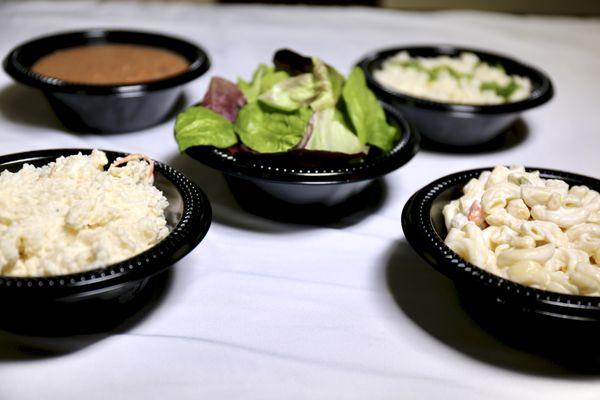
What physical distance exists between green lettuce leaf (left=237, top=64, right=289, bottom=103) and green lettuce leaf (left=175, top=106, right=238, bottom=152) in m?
0.15

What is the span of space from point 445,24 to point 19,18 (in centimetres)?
172

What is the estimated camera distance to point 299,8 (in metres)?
2.98

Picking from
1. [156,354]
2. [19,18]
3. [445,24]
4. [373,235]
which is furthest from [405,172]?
[19,18]

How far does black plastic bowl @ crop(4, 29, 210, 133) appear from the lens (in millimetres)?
1684

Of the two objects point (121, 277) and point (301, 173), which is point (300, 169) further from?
point (121, 277)

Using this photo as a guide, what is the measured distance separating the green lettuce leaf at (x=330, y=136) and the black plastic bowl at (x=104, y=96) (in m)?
0.50

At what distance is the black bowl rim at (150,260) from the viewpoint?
96 cm

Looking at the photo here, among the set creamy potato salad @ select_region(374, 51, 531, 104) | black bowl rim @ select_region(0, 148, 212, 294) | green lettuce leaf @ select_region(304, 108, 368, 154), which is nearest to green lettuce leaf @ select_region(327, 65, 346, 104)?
green lettuce leaf @ select_region(304, 108, 368, 154)

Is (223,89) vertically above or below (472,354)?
above

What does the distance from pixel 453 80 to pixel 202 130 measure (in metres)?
0.88

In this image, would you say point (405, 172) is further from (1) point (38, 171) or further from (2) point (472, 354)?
(1) point (38, 171)

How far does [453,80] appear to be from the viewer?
1989mm

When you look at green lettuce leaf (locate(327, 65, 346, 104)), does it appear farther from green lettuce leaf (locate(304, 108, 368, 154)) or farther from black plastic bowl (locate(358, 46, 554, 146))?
black plastic bowl (locate(358, 46, 554, 146))

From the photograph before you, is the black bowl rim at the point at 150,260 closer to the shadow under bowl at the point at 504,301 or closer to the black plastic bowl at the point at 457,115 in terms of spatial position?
the shadow under bowl at the point at 504,301
